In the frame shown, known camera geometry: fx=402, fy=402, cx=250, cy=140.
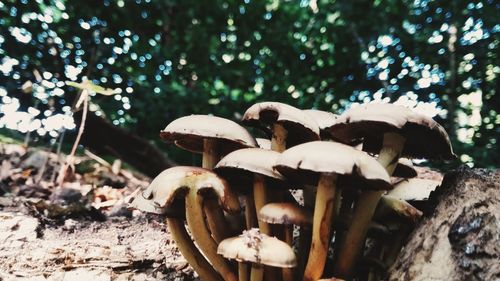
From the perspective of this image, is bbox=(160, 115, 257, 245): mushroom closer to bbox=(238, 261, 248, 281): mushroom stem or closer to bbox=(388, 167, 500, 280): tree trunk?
bbox=(238, 261, 248, 281): mushroom stem

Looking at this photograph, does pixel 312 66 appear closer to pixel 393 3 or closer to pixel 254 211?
pixel 393 3

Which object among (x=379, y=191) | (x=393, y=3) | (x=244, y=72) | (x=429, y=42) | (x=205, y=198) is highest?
(x=393, y=3)

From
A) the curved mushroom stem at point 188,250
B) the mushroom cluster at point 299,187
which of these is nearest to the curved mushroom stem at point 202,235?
the mushroom cluster at point 299,187

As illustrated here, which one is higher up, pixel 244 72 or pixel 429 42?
pixel 429 42

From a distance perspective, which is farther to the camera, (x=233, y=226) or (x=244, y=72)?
(x=244, y=72)

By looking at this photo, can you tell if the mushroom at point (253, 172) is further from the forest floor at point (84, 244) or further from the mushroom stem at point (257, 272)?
the forest floor at point (84, 244)

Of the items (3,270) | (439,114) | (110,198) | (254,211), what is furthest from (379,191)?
(439,114)

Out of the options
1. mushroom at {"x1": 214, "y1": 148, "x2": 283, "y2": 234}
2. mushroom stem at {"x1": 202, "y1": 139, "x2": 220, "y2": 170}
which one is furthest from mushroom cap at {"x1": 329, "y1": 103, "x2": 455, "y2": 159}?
mushroom stem at {"x1": 202, "y1": 139, "x2": 220, "y2": 170}
